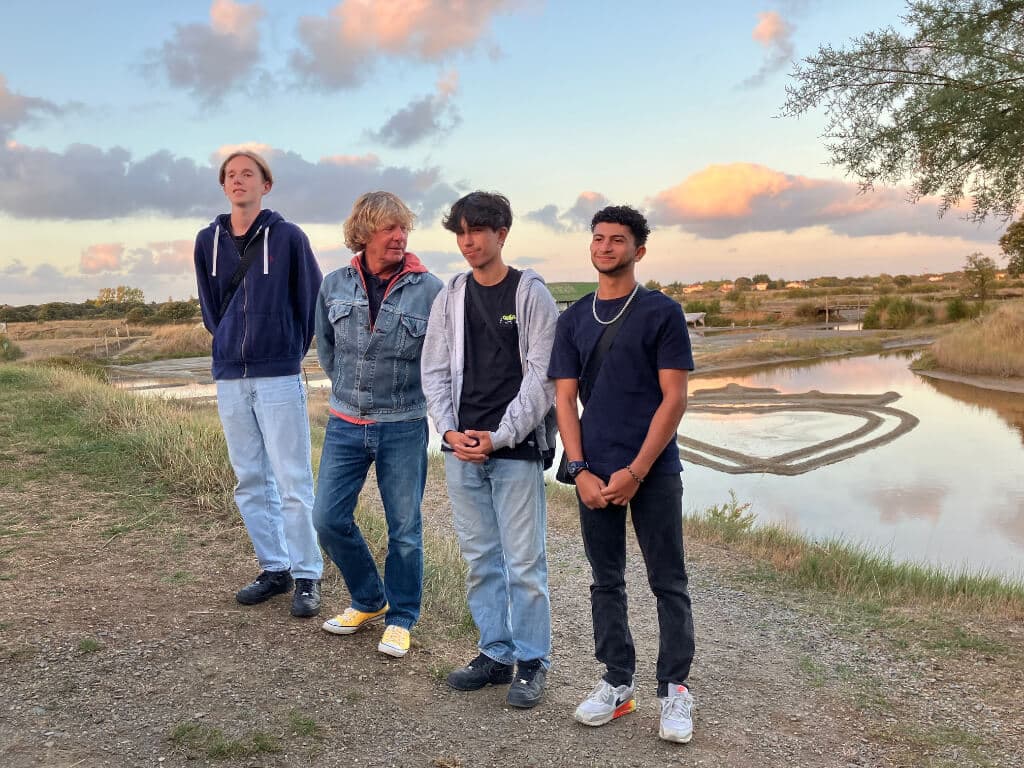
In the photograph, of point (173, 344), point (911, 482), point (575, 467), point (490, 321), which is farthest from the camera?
point (173, 344)

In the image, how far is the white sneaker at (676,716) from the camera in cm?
338

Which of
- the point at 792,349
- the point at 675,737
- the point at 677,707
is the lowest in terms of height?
the point at 792,349

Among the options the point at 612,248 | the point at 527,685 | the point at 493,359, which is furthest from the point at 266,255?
the point at 527,685

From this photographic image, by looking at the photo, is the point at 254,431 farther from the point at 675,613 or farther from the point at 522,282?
the point at 675,613

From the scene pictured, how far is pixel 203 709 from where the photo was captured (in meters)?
3.59

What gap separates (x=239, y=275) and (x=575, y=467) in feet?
7.00

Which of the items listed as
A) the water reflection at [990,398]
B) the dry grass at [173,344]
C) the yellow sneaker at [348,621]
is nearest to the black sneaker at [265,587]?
the yellow sneaker at [348,621]

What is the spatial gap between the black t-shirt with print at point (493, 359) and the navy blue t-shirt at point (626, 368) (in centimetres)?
22

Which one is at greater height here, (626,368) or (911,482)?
(626,368)

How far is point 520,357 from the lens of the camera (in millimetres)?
3494

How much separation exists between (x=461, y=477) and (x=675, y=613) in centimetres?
103

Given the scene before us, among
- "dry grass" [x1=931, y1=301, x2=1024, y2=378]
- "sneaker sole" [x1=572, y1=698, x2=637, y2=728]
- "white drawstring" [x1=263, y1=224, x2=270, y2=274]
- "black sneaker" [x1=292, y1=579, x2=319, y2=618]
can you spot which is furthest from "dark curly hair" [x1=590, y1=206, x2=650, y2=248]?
"dry grass" [x1=931, y1=301, x2=1024, y2=378]

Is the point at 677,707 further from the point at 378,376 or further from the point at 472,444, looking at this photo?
the point at 378,376

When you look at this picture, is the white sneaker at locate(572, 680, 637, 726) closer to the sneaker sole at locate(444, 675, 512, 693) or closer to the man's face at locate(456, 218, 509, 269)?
the sneaker sole at locate(444, 675, 512, 693)
